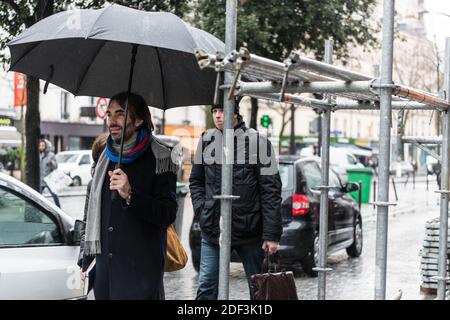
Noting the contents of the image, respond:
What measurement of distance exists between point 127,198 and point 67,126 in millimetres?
49621

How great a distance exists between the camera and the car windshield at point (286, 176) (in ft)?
34.2

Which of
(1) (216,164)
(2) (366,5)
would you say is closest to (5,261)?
(1) (216,164)

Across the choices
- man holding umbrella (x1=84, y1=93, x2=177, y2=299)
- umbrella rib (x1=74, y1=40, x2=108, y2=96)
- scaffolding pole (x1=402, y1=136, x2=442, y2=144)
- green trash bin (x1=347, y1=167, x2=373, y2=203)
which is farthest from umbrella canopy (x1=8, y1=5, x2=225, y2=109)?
green trash bin (x1=347, y1=167, x2=373, y2=203)

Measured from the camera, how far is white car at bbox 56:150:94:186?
37.2 m

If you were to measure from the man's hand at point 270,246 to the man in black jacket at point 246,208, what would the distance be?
0.01 metres

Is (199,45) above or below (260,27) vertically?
below

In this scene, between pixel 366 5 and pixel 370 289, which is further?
pixel 366 5

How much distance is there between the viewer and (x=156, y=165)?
4.64 meters

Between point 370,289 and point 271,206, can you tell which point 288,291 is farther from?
point 370,289

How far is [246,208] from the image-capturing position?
6094mm

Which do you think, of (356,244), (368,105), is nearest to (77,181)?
(356,244)

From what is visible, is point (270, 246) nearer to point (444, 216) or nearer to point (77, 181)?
point (444, 216)

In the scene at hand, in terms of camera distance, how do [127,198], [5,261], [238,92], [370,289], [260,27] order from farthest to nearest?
[260,27] → [370,289] → [5,261] → [127,198] → [238,92]

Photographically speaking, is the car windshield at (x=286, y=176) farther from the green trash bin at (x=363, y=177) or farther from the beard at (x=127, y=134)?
the green trash bin at (x=363, y=177)
